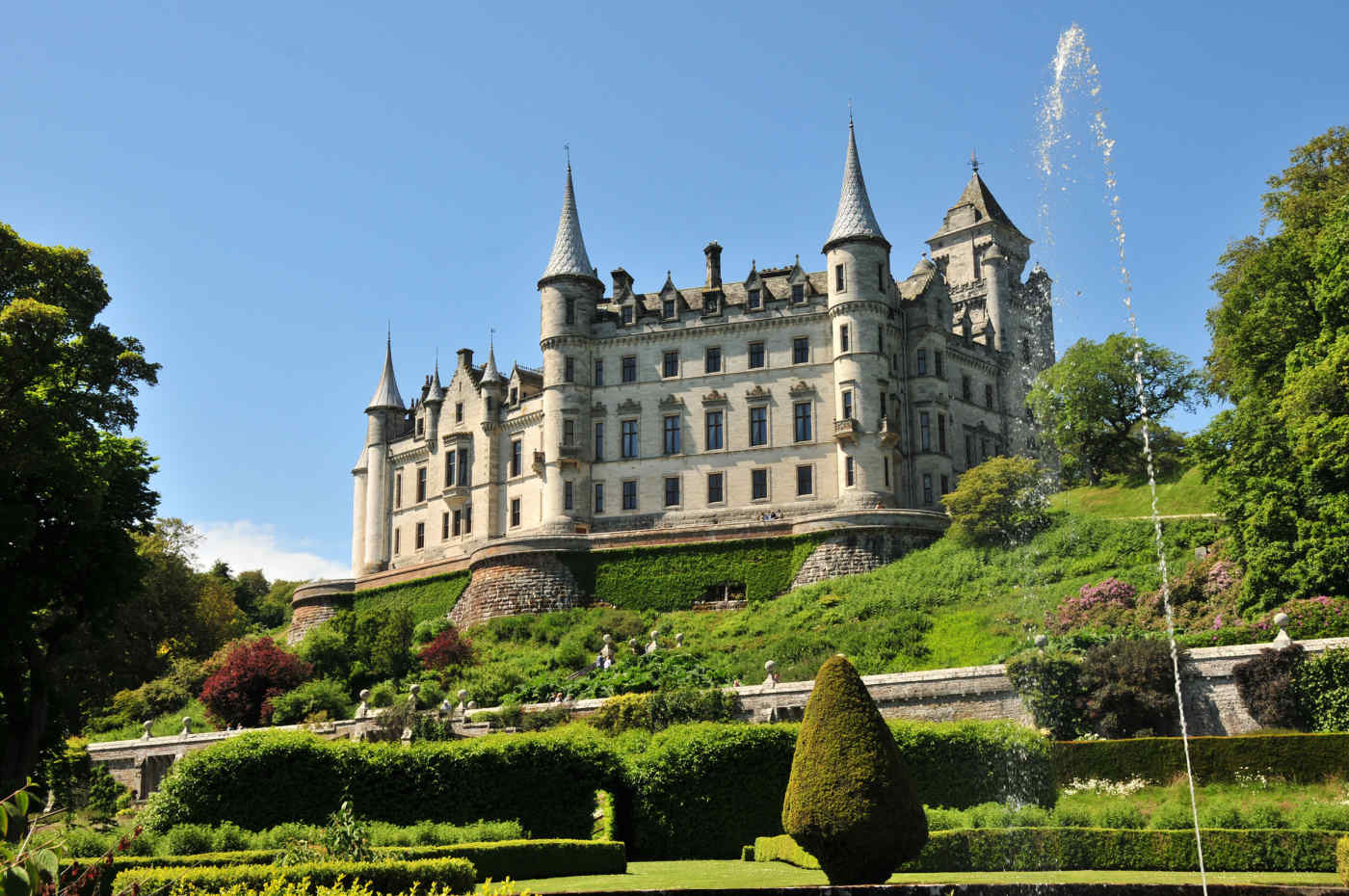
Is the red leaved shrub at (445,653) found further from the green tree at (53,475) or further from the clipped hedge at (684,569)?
the green tree at (53,475)

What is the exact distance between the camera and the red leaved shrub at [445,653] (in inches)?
1829

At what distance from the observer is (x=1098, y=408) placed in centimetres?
6172

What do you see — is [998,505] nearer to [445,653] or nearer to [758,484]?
[758,484]

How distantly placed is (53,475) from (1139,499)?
40430 mm

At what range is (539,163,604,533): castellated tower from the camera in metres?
58.7

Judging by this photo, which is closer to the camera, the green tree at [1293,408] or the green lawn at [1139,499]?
the green tree at [1293,408]

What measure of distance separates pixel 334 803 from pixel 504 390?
42740 mm

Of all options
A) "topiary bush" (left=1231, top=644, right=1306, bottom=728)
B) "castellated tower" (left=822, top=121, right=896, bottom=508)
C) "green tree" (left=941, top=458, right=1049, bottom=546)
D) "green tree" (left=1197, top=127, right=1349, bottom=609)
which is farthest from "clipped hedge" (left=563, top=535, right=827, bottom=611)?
"topiary bush" (left=1231, top=644, right=1306, bottom=728)

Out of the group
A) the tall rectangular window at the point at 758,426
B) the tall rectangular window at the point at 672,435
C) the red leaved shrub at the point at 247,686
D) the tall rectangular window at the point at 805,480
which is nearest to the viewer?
the red leaved shrub at the point at 247,686

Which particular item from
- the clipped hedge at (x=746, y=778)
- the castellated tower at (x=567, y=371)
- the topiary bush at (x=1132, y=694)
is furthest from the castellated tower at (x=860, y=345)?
the clipped hedge at (x=746, y=778)

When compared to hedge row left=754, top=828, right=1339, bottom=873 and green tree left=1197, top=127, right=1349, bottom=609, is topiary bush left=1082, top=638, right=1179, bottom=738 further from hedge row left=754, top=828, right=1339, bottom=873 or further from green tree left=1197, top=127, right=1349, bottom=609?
hedge row left=754, top=828, right=1339, bottom=873

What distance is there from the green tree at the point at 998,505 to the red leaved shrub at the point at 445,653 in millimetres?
19342

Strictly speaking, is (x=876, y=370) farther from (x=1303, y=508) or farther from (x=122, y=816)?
(x=122, y=816)

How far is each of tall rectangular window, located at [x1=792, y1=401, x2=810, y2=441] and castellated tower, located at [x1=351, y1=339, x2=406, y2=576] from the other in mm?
25762
